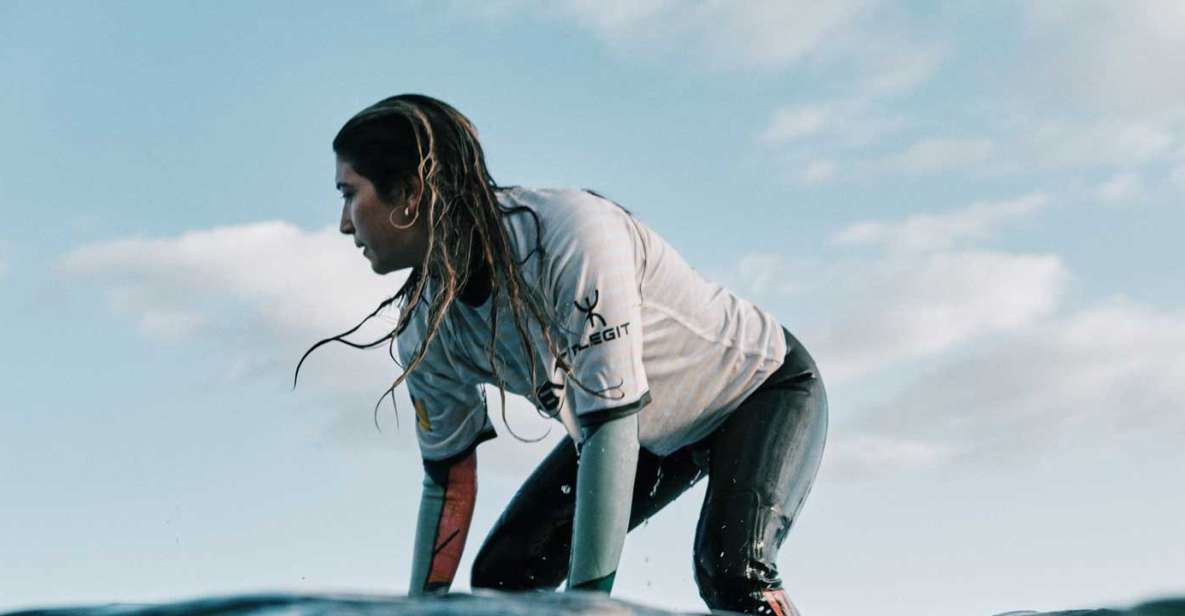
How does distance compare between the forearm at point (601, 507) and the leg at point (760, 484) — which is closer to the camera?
the forearm at point (601, 507)

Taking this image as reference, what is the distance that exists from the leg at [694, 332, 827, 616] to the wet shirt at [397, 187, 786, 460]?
0.09m

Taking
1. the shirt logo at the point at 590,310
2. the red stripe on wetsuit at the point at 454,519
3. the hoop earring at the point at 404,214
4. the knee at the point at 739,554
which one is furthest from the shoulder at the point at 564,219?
the red stripe on wetsuit at the point at 454,519

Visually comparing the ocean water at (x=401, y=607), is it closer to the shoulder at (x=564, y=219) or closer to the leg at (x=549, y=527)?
the shoulder at (x=564, y=219)

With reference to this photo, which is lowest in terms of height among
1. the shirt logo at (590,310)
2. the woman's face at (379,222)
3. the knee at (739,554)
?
the knee at (739,554)

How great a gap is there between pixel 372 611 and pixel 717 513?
1.52 meters

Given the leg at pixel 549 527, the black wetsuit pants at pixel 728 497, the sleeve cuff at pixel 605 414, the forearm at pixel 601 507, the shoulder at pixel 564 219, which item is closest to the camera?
the forearm at pixel 601 507

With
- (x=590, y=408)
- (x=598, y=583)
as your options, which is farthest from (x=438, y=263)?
(x=598, y=583)

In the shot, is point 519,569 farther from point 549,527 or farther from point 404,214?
point 404,214

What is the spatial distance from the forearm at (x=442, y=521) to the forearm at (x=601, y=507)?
3.95 feet

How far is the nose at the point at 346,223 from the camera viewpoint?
4770 millimetres

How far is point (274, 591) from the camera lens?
3.85 m

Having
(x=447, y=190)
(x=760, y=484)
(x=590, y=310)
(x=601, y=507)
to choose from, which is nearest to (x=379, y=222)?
(x=447, y=190)

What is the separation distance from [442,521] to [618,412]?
4.40 feet

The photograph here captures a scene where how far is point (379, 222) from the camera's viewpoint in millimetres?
4719
